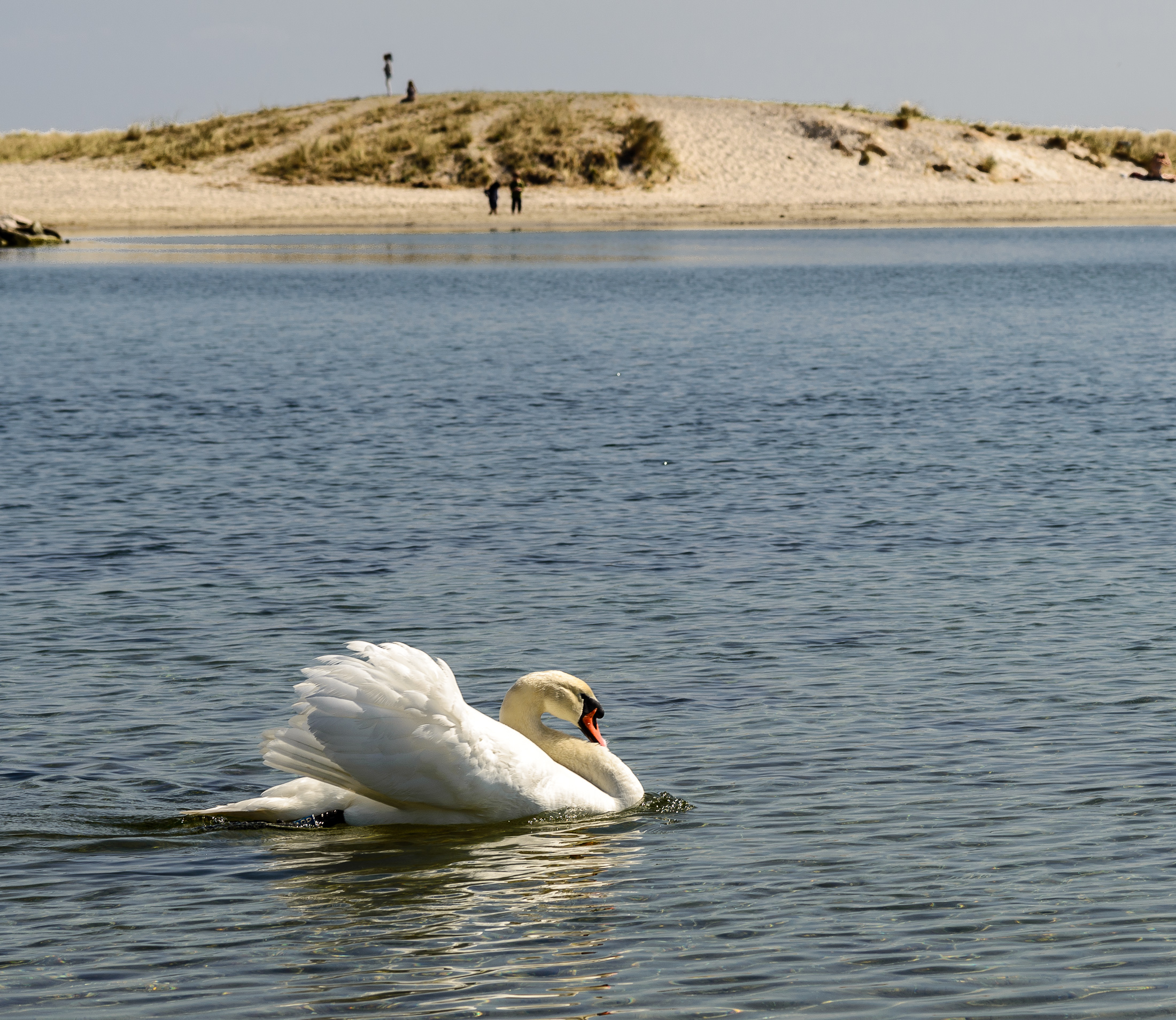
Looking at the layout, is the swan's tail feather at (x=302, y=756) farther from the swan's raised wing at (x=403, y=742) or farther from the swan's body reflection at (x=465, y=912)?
Answer: the swan's body reflection at (x=465, y=912)

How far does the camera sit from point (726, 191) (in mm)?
77375

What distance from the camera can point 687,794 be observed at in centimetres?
816

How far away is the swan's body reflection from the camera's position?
5969 mm

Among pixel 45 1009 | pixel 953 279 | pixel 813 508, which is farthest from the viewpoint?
pixel 953 279

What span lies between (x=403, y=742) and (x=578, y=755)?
3.24 feet

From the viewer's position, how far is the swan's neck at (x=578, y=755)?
26.2 feet

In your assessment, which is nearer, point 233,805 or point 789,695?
point 233,805

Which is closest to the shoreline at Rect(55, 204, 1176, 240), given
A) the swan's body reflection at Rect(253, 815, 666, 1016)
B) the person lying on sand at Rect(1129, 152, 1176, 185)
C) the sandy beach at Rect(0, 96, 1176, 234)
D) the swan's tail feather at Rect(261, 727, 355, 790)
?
the sandy beach at Rect(0, 96, 1176, 234)

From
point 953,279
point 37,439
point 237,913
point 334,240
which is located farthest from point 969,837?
point 334,240

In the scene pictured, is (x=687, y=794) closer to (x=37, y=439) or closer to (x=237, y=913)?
(x=237, y=913)

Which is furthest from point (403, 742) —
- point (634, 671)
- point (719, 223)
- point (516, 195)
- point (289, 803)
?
point (719, 223)

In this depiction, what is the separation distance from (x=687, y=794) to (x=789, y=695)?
5.44ft

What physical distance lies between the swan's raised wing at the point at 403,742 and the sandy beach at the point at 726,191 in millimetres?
58831

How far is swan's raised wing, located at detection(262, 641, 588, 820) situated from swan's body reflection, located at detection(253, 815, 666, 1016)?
231mm
